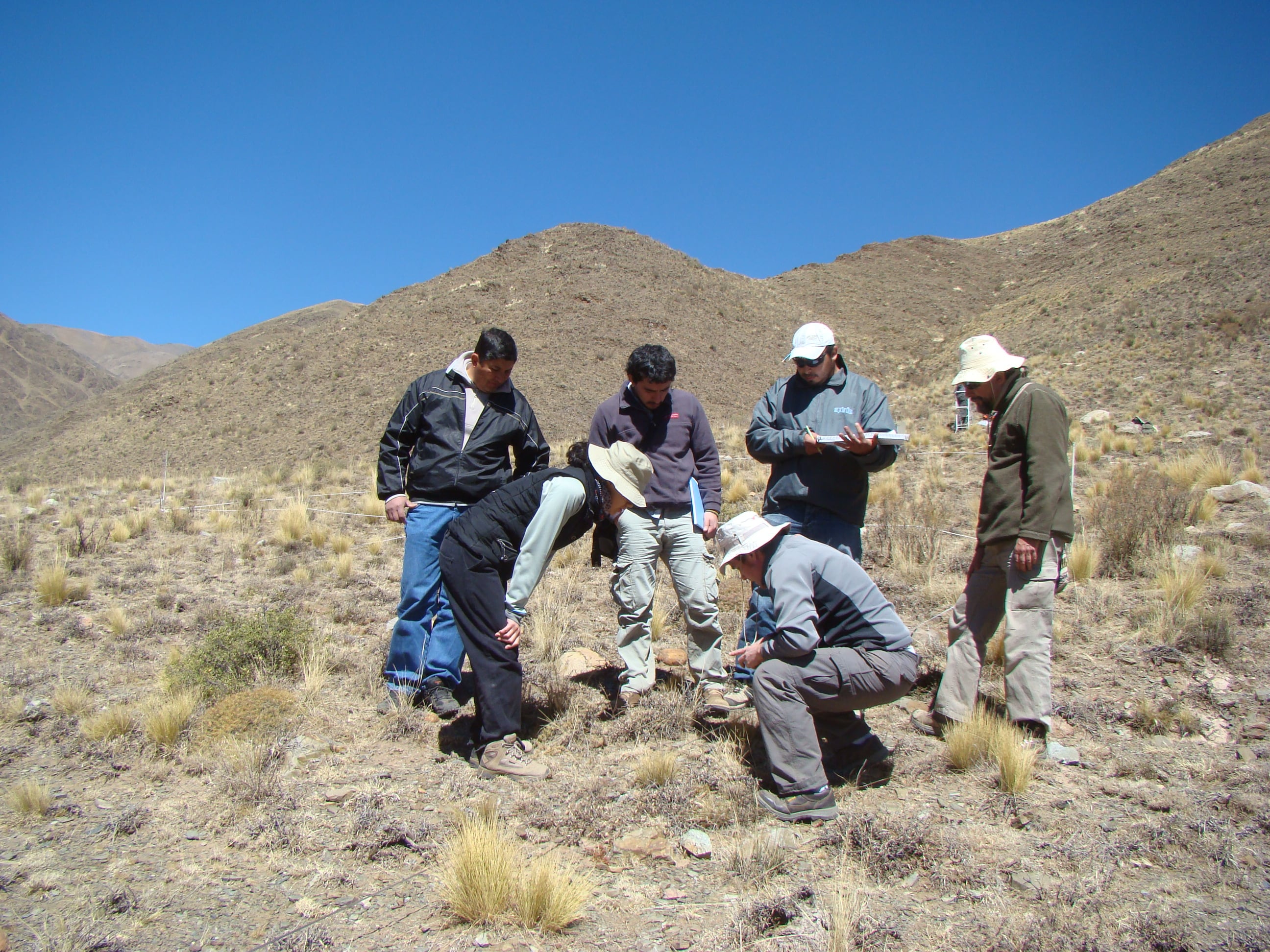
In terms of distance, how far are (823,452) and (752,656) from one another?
3.90 feet

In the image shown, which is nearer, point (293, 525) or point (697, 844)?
point (697, 844)

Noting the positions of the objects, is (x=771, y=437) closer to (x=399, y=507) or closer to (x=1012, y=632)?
(x=1012, y=632)

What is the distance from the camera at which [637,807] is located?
10.1ft

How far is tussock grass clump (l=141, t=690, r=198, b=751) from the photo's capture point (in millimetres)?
3600

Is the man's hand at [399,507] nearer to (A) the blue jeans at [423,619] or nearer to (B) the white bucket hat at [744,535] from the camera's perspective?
(A) the blue jeans at [423,619]

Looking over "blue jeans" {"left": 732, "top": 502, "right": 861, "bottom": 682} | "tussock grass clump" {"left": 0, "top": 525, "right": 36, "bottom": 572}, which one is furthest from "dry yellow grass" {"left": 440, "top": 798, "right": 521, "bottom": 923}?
"tussock grass clump" {"left": 0, "top": 525, "right": 36, "bottom": 572}

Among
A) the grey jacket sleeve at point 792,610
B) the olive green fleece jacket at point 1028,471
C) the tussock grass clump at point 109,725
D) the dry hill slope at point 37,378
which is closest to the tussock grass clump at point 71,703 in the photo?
the tussock grass clump at point 109,725

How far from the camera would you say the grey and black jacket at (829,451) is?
379 centimetres

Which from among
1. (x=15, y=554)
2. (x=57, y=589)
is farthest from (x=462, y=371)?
(x=15, y=554)

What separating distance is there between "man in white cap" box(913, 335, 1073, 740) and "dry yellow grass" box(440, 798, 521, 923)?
2215 mm

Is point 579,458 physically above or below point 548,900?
above

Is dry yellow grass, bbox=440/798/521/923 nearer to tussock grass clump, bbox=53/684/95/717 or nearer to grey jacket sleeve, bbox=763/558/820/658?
grey jacket sleeve, bbox=763/558/820/658

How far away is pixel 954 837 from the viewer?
8.93 ft

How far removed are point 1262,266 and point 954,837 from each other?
86.9ft
